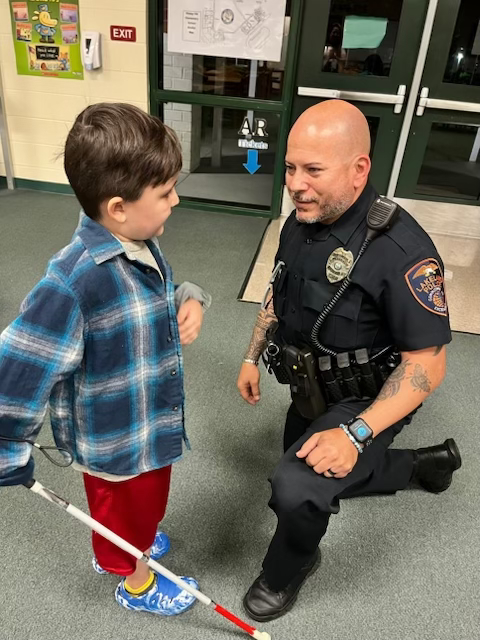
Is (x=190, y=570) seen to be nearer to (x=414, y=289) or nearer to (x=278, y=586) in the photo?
(x=278, y=586)

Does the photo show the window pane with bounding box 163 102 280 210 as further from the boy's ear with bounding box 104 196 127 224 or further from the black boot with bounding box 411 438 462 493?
the boy's ear with bounding box 104 196 127 224

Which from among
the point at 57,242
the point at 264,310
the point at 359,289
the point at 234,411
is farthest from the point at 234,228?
the point at 359,289

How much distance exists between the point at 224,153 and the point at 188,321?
491 cm

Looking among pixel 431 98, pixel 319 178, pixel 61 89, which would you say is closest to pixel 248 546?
pixel 319 178

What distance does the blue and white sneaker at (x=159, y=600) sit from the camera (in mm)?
1369

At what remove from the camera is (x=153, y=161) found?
2.89 feet

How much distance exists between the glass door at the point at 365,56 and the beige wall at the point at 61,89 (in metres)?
1.28

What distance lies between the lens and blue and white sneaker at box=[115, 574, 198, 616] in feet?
4.49

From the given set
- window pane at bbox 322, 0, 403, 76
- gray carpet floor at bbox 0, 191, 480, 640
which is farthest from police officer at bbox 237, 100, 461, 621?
window pane at bbox 322, 0, 403, 76

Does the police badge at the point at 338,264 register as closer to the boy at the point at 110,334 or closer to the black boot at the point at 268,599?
the boy at the point at 110,334

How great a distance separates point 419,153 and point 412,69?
616 millimetres

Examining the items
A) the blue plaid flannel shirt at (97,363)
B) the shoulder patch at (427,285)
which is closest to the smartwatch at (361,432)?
the shoulder patch at (427,285)

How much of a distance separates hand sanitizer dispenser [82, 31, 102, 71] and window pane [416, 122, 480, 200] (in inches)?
111

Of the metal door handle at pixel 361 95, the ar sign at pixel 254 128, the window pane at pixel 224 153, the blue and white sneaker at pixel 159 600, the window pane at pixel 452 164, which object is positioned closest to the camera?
the blue and white sneaker at pixel 159 600
